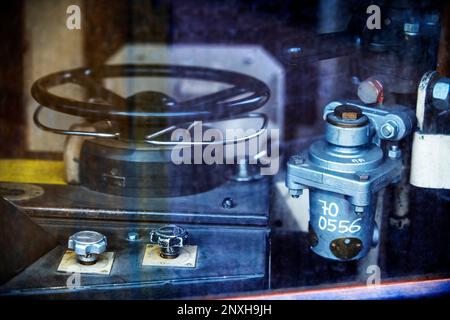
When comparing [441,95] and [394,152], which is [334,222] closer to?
[394,152]

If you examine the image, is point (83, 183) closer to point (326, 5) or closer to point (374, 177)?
point (374, 177)

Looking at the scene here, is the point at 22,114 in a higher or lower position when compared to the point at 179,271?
higher

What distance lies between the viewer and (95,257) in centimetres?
149

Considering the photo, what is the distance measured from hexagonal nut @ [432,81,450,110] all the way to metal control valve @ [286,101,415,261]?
6 centimetres

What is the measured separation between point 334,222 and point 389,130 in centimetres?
22

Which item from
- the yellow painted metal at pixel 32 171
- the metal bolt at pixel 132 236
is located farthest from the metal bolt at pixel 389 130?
the yellow painted metal at pixel 32 171

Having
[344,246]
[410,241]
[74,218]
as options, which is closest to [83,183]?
[74,218]

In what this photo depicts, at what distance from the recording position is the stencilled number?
1529 millimetres

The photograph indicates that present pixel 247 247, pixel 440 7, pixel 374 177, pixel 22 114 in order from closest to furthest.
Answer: pixel 374 177 → pixel 247 247 → pixel 440 7 → pixel 22 114

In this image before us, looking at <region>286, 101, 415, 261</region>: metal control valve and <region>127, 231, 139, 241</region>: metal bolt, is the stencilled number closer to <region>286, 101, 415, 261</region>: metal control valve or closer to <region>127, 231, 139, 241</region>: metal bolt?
<region>286, 101, 415, 261</region>: metal control valve

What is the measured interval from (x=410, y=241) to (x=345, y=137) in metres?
0.42

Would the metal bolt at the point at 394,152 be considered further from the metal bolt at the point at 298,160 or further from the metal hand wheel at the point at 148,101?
the metal hand wheel at the point at 148,101

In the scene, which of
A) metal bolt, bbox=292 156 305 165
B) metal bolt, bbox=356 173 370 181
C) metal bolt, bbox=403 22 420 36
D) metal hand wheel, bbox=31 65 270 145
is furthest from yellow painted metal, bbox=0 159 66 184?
metal bolt, bbox=403 22 420 36

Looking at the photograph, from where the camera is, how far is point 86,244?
145 centimetres
